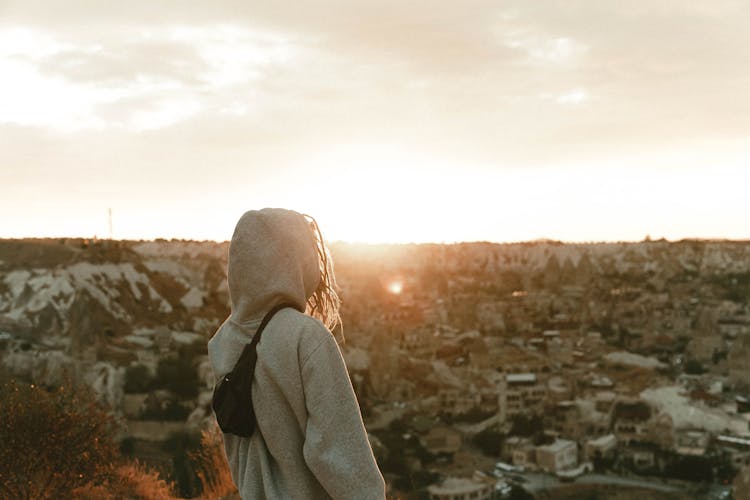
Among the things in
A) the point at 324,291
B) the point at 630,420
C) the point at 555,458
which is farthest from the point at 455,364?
the point at 324,291

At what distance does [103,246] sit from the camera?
3944 cm

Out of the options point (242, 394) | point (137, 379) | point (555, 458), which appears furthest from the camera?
point (555, 458)

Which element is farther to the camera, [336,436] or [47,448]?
[47,448]

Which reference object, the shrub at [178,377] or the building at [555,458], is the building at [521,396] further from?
the shrub at [178,377]

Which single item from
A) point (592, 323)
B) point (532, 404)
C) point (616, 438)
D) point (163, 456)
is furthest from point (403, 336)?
point (163, 456)

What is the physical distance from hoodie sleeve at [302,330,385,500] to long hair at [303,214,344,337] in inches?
11.9

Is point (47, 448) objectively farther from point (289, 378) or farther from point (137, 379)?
point (137, 379)

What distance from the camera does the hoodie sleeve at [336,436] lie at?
1.74 meters

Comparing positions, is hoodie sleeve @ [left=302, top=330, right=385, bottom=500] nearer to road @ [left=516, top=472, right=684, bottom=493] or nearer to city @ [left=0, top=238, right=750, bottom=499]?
city @ [left=0, top=238, right=750, bottom=499]

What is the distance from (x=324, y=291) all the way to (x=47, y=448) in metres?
6.29

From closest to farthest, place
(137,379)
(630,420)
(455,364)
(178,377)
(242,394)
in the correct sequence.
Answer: (242,394) < (137,379) < (178,377) < (630,420) < (455,364)

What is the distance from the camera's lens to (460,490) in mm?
23625

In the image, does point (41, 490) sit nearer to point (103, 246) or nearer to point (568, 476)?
point (568, 476)

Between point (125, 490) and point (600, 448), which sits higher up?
point (125, 490)
